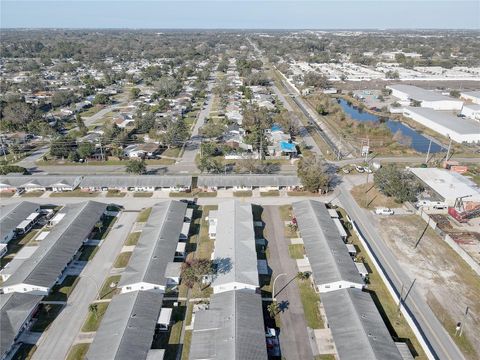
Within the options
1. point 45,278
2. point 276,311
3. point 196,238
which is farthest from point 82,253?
point 276,311

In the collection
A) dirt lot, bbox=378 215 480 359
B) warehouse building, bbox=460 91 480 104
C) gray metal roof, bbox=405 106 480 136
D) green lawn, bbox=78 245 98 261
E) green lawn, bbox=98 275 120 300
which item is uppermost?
warehouse building, bbox=460 91 480 104

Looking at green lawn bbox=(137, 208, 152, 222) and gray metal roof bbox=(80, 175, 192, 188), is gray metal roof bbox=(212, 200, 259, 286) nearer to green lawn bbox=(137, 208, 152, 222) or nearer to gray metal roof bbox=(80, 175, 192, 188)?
green lawn bbox=(137, 208, 152, 222)

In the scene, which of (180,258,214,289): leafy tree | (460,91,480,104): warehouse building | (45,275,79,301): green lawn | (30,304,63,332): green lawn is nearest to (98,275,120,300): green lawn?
(45,275,79,301): green lawn

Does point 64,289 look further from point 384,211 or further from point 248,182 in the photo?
point 384,211

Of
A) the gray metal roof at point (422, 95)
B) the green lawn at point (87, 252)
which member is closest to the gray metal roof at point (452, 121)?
the gray metal roof at point (422, 95)

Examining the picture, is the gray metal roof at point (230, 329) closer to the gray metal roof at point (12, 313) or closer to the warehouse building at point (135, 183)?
the gray metal roof at point (12, 313)

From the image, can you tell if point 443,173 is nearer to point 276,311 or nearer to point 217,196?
point 217,196
